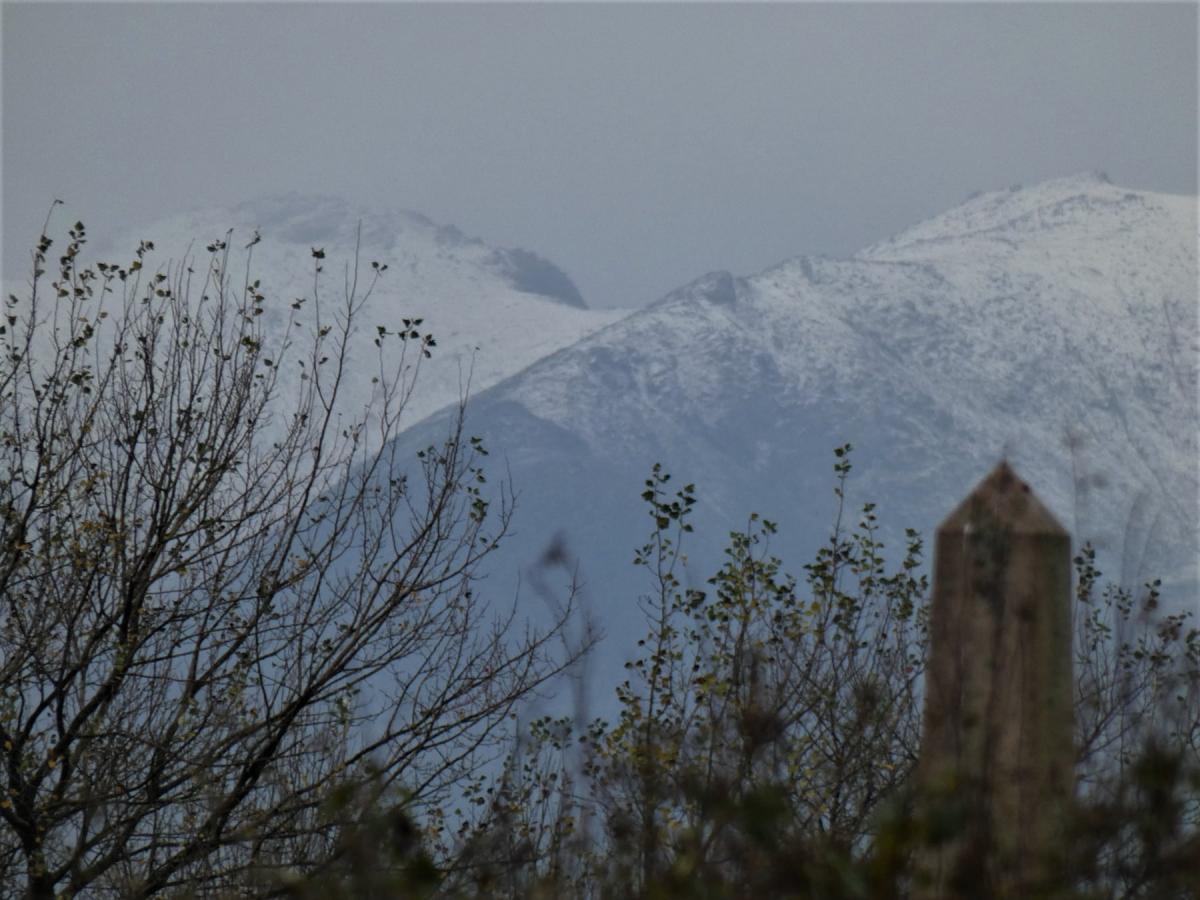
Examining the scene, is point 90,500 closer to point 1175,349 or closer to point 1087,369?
point 1175,349

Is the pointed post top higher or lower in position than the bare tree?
lower

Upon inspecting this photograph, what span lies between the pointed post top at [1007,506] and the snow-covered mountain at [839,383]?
15663cm

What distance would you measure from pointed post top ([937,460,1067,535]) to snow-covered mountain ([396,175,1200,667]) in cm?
15663

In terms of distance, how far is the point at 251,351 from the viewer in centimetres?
1100

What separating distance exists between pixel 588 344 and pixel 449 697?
172 metres

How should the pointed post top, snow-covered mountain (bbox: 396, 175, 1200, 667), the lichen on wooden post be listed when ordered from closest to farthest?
the lichen on wooden post < the pointed post top < snow-covered mountain (bbox: 396, 175, 1200, 667)

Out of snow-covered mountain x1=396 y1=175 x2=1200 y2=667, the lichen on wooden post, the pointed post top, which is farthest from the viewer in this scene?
snow-covered mountain x1=396 y1=175 x2=1200 y2=667

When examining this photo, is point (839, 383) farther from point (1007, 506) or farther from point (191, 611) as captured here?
point (1007, 506)

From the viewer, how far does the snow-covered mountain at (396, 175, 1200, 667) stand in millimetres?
169125

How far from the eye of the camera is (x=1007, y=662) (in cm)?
369

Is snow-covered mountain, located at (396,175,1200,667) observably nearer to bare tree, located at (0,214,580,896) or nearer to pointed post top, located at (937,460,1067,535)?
bare tree, located at (0,214,580,896)

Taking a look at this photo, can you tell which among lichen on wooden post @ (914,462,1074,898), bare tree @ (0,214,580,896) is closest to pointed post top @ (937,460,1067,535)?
lichen on wooden post @ (914,462,1074,898)

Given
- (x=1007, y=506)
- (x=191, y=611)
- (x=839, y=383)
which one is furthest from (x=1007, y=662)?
(x=839, y=383)

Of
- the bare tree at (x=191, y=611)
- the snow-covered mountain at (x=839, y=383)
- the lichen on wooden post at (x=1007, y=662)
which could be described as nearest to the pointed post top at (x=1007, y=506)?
the lichen on wooden post at (x=1007, y=662)
